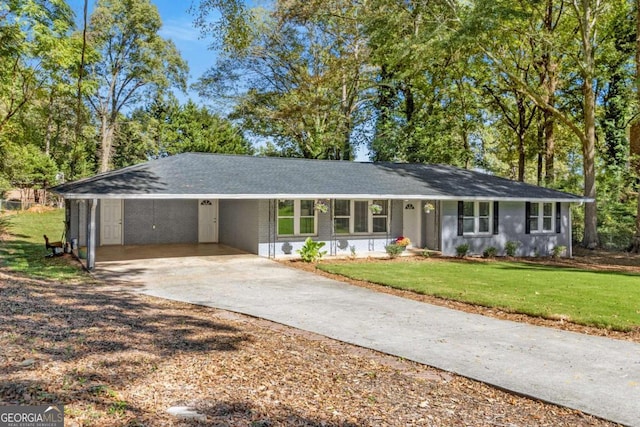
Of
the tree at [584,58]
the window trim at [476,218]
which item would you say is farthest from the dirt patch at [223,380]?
the tree at [584,58]

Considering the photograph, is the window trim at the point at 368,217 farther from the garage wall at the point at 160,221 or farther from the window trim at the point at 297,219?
the garage wall at the point at 160,221

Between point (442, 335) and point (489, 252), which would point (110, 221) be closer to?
point (442, 335)

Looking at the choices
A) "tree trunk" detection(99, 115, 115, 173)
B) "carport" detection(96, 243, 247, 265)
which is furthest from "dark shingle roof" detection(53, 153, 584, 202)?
"tree trunk" detection(99, 115, 115, 173)

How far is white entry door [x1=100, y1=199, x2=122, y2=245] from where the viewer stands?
691 inches

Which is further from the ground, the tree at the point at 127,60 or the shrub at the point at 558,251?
the tree at the point at 127,60

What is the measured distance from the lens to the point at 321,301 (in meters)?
9.12

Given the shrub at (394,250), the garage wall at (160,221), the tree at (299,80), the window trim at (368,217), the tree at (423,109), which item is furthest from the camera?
the tree at (299,80)

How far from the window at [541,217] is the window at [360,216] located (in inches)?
256

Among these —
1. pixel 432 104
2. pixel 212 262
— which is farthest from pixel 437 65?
pixel 212 262

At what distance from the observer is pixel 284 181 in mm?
16234

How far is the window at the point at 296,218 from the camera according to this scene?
16.0 metres

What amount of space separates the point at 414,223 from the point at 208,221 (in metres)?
9.00

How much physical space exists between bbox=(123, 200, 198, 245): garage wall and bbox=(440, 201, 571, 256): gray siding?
10.7 metres

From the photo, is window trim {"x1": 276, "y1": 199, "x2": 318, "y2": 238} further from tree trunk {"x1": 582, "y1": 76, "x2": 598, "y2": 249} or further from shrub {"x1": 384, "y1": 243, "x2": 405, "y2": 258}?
tree trunk {"x1": 582, "y1": 76, "x2": 598, "y2": 249}
